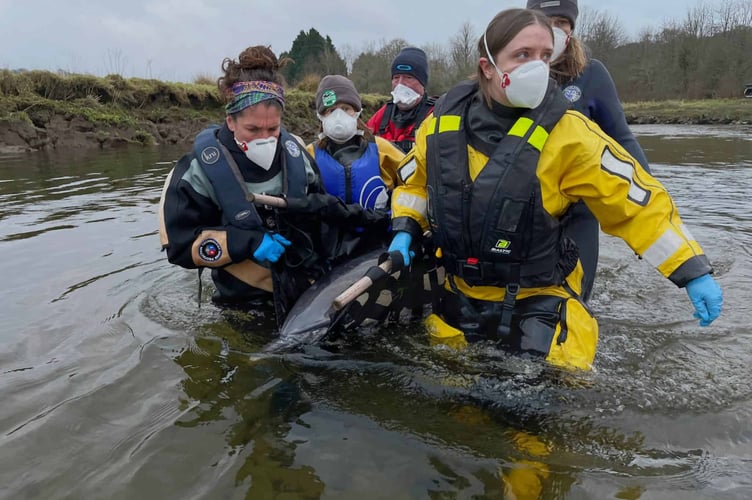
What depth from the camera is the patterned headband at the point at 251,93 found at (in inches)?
141

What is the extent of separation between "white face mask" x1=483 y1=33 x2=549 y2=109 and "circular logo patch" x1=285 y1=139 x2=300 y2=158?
1.71 metres

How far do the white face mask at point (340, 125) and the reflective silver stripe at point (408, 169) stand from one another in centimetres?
85

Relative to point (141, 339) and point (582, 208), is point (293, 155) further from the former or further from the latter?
point (582, 208)

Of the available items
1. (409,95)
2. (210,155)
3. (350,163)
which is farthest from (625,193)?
(409,95)

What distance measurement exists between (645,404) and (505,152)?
165 cm

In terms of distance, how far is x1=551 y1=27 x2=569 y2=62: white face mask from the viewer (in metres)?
3.51

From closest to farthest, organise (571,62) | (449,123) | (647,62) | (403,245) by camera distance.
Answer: (449,123), (403,245), (571,62), (647,62)

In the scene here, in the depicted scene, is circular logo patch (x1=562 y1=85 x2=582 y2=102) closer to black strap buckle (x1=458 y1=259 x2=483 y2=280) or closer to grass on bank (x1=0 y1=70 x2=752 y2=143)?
black strap buckle (x1=458 y1=259 x2=483 y2=280)

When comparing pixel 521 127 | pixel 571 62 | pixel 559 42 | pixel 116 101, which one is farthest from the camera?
pixel 116 101

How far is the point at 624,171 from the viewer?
106 inches

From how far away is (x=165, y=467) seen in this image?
8.58ft

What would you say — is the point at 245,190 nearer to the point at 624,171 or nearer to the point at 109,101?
the point at 624,171

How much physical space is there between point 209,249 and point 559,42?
2.67 meters

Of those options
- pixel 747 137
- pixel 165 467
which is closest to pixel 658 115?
pixel 747 137
